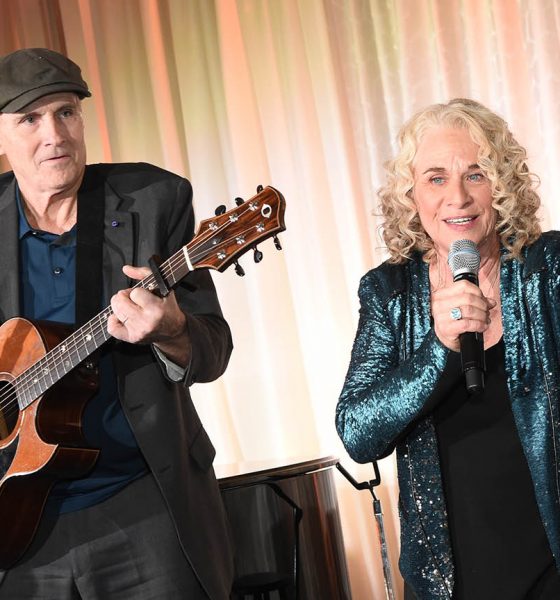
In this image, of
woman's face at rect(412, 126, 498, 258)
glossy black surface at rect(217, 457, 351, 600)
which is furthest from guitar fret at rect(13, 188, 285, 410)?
glossy black surface at rect(217, 457, 351, 600)

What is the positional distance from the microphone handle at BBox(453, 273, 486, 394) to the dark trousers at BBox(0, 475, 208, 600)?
900 millimetres

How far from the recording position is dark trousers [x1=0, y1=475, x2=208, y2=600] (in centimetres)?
220

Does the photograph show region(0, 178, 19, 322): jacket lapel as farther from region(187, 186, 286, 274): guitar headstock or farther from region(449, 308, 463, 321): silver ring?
region(449, 308, 463, 321): silver ring

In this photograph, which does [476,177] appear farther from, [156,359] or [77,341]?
[77,341]

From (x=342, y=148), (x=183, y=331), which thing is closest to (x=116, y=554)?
(x=183, y=331)

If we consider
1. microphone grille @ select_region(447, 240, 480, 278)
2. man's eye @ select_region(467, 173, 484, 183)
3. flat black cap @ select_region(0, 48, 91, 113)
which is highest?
flat black cap @ select_region(0, 48, 91, 113)

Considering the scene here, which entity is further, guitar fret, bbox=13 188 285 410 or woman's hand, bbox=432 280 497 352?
guitar fret, bbox=13 188 285 410

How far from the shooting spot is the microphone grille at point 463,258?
181 centimetres

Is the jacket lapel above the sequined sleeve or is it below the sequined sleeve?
above

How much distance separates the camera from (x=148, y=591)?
7.18 feet

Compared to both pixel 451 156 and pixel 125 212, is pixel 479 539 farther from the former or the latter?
pixel 125 212

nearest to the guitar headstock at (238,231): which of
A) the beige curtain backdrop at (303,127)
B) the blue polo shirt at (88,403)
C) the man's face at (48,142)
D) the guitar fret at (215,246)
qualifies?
the guitar fret at (215,246)

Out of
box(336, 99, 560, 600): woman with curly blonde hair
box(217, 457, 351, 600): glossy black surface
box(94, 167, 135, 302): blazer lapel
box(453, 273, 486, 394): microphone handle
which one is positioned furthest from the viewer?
box(217, 457, 351, 600): glossy black surface

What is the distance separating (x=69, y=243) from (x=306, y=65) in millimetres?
2618
